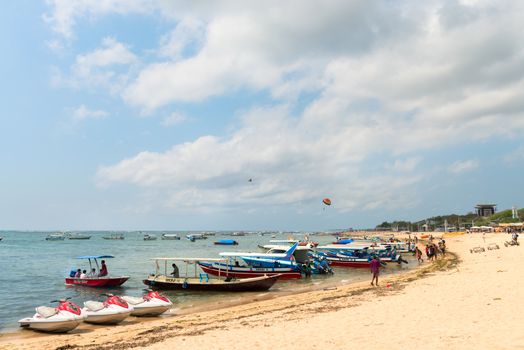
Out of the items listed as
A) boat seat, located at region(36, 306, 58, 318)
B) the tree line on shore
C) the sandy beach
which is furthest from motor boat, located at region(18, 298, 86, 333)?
the tree line on shore

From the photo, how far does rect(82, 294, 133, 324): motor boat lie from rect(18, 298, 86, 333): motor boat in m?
0.64

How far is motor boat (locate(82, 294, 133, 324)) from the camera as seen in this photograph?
16734mm

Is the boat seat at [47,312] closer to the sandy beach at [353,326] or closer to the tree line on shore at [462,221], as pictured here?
the sandy beach at [353,326]

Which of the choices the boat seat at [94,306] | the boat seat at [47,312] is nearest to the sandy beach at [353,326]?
the boat seat at [47,312]

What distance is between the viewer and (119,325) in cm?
1703

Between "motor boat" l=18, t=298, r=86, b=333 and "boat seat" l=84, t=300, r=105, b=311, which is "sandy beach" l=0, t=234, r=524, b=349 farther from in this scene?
"boat seat" l=84, t=300, r=105, b=311

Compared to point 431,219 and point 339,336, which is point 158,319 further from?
point 431,219

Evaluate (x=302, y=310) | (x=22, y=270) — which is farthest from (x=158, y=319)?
(x=22, y=270)

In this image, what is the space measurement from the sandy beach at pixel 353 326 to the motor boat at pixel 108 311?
46 centimetres

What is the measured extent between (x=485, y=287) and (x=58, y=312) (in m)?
17.2

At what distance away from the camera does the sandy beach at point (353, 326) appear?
33.3 ft

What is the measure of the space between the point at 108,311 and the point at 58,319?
192 centimetres

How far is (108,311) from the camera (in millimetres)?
16875

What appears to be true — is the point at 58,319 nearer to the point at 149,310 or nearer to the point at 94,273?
the point at 149,310
